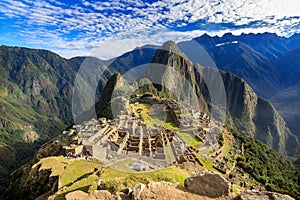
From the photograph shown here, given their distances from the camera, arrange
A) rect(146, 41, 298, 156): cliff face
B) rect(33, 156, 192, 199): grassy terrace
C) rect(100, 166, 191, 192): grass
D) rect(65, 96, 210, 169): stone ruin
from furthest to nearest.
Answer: rect(146, 41, 298, 156): cliff face < rect(65, 96, 210, 169): stone ruin < rect(33, 156, 192, 199): grassy terrace < rect(100, 166, 191, 192): grass

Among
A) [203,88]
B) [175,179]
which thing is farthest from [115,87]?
[203,88]

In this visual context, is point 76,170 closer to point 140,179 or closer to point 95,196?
point 140,179

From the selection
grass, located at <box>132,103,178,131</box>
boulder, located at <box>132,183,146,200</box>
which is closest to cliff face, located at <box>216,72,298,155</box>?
grass, located at <box>132,103,178,131</box>

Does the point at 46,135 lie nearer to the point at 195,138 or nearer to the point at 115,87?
the point at 115,87

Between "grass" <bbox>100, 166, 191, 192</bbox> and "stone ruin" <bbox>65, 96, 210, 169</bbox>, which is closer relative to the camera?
"grass" <bbox>100, 166, 191, 192</bbox>

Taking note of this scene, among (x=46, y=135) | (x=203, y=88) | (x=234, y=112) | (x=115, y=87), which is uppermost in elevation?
(x=115, y=87)

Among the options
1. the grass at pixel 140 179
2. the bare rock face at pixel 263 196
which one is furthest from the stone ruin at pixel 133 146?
the bare rock face at pixel 263 196

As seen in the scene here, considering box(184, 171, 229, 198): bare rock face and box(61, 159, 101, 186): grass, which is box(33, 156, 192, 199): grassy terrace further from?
box(184, 171, 229, 198): bare rock face

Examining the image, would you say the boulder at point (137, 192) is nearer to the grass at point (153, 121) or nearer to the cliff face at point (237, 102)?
the grass at point (153, 121)
